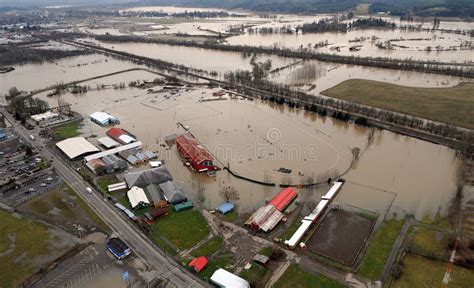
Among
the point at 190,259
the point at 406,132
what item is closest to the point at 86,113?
the point at 190,259

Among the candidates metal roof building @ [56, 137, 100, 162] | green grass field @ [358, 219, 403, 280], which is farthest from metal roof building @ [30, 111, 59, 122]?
green grass field @ [358, 219, 403, 280]

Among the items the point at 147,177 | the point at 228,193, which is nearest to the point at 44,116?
the point at 147,177

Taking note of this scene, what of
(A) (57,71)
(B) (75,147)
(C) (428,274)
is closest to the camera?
(C) (428,274)

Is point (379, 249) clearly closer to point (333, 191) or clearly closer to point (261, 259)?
point (333, 191)

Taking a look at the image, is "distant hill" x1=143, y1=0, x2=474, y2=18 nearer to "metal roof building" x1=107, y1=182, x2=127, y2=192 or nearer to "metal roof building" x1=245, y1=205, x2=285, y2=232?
"metal roof building" x1=245, y1=205, x2=285, y2=232

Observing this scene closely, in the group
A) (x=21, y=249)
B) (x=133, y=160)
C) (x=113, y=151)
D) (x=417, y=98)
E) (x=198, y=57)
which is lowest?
(x=21, y=249)
